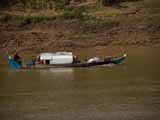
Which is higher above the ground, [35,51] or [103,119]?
[103,119]

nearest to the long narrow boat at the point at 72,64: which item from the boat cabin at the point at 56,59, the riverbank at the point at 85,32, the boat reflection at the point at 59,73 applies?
the boat cabin at the point at 56,59

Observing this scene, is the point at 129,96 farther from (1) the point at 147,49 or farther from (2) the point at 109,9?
(2) the point at 109,9

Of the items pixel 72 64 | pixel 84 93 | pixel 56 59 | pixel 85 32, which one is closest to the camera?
pixel 84 93

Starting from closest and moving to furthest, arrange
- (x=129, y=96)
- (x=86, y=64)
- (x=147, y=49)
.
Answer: (x=129, y=96)
(x=86, y=64)
(x=147, y=49)

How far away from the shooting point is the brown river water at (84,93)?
74.5ft

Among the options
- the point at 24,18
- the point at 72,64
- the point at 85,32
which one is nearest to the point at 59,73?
the point at 72,64

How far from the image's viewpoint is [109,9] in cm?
4919

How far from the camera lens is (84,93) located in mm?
26922

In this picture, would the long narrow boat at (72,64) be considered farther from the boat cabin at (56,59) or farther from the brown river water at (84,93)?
the brown river water at (84,93)

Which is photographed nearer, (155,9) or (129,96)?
(129,96)

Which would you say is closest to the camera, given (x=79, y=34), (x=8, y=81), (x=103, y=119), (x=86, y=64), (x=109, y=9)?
(x=103, y=119)

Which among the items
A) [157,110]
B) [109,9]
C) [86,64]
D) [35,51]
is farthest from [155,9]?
[157,110]

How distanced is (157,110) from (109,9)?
27.3m

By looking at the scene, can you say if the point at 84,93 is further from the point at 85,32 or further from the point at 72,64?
the point at 85,32
